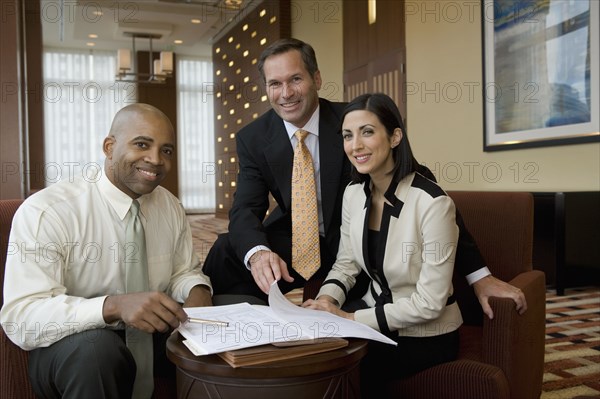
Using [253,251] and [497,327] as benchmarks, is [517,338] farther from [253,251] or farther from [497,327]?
[253,251]

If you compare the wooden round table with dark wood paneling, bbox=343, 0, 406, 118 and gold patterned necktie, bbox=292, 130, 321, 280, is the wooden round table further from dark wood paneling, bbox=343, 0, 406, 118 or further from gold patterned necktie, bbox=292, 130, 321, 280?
dark wood paneling, bbox=343, 0, 406, 118

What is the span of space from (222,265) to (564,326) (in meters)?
2.22

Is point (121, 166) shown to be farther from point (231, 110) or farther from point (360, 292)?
point (231, 110)

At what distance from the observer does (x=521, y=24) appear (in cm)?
504

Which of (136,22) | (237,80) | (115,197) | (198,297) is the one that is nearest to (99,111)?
(136,22)

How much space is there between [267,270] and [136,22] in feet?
31.4

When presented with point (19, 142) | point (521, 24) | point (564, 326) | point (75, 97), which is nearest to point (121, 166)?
point (19, 142)

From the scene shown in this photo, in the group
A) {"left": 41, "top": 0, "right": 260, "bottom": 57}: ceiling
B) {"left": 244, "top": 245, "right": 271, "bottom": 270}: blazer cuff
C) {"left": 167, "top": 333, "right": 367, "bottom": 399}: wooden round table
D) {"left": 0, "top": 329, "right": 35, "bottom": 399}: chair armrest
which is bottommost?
{"left": 0, "top": 329, "right": 35, "bottom": 399}: chair armrest

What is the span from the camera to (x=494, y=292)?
1708 mm

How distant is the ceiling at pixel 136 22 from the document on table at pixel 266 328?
7.42 metres

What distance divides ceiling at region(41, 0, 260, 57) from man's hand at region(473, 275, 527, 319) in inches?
284

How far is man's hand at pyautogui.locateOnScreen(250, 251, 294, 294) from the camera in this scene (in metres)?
1.86

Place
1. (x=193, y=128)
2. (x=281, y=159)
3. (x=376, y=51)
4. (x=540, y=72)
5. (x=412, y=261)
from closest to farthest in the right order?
1. (x=412, y=261)
2. (x=281, y=159)
3. (x=540, y=72)
4. (x=376, y=51)
5. (x=193, y=128)

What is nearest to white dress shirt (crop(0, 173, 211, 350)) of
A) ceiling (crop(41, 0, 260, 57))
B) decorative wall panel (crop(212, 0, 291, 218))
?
ceiling (crop(41, 0, 260, 57))
